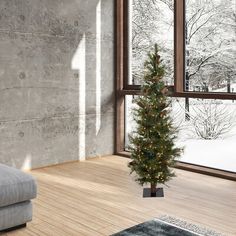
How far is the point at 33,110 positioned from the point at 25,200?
216 centimetres

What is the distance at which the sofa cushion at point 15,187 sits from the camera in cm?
282

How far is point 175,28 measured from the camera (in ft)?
16.5

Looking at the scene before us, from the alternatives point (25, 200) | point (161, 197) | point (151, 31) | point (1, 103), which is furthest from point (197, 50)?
point (25, 200)

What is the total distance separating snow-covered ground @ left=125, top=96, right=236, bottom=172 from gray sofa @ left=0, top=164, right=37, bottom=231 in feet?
8.50

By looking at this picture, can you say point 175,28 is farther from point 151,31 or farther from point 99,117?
point 99,117

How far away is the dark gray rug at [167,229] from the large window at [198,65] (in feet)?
6.18

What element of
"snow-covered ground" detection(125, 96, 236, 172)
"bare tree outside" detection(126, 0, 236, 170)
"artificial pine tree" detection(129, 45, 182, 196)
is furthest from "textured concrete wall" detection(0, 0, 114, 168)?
"artificial pine tree" detection(129, 45, 182, 196)

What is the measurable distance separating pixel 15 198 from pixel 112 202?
1.09m

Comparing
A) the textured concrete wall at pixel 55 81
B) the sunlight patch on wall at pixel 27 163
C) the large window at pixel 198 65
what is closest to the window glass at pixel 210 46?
the large window at pixel 198 65

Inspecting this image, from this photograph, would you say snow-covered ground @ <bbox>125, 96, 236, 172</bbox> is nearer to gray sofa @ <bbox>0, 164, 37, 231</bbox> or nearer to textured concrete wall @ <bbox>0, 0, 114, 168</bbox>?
textured concrete wall @ <bbox>0, 0, 114, 168</bbox>

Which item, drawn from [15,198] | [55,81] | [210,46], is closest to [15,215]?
[15,198]

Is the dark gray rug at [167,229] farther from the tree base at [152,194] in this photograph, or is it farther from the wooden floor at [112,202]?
the tree base at [152,194]

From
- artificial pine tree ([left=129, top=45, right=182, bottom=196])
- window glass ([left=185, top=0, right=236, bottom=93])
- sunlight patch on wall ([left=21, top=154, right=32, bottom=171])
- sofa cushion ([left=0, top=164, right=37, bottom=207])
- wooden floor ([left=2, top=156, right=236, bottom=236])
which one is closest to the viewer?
sofa cushion ([left=0, top=164, right=37, bottom=207])

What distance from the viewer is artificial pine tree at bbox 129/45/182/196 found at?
3.83 metres
